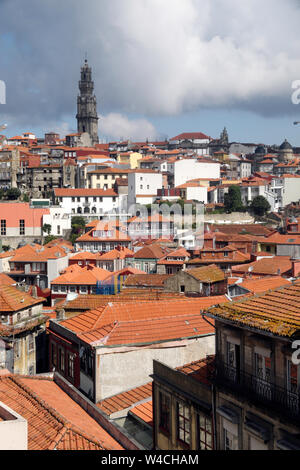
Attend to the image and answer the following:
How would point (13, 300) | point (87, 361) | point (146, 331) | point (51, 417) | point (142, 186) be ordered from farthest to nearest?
point (142, 186)
point (13, 300)
point (87, 361)
point (146, 331)
point (51, 417)

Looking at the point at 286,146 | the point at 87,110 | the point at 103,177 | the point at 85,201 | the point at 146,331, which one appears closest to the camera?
the point at 146,331

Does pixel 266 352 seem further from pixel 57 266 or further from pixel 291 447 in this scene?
pixel 57 266

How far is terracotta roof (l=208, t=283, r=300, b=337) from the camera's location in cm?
929

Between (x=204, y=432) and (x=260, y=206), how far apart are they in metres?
77.3

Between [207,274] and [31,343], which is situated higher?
[207,274]

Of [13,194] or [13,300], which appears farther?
[13,194]

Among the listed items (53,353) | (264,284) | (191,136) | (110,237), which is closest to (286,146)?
(191,136)

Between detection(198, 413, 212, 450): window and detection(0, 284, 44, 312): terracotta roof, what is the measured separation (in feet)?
54.4

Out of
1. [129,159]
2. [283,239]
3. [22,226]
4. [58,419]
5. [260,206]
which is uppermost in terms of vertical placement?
[129,159]

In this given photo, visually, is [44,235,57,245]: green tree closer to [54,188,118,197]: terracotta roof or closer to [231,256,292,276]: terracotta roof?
[54,188,118,197]: terracotta roof

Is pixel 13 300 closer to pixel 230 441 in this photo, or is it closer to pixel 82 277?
pixel 82 277

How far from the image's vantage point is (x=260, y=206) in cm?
8656

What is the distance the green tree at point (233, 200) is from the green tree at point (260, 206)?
190 cm
